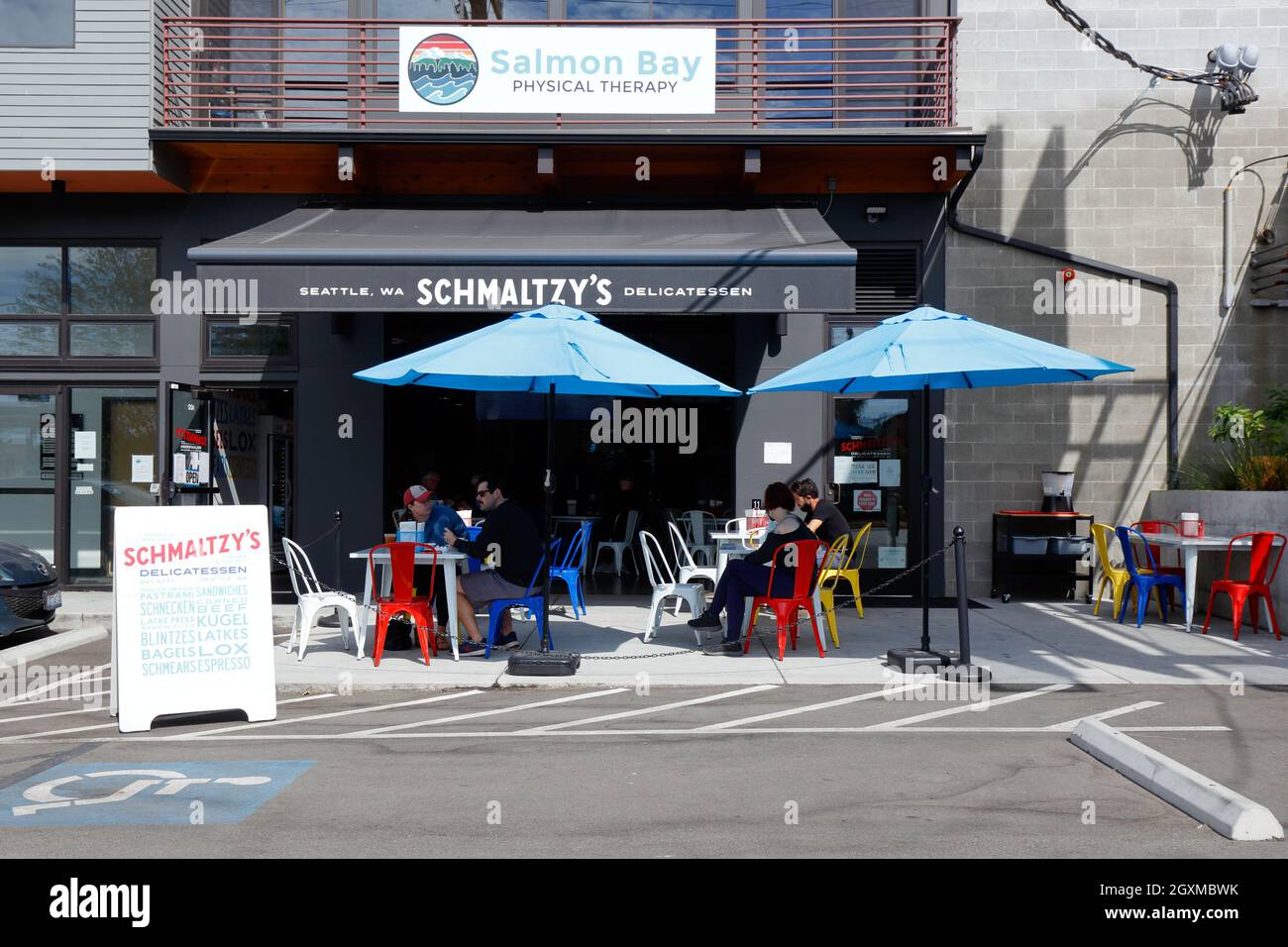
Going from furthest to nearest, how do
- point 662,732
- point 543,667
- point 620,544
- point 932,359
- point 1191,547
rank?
point 620,544, point 1191,547, point 543,667, point 932,359, point 662,732

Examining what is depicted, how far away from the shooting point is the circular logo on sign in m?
12.8

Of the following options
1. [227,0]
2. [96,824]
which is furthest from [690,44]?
[96,824]

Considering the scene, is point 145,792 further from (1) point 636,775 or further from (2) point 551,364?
(2) point 551,364

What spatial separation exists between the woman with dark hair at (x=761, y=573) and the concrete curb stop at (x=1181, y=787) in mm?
→ 3156

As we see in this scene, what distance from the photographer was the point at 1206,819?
4.73 metres

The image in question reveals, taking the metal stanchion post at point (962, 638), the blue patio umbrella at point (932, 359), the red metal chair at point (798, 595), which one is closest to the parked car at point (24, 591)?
the red metal chair at point (798, 595)

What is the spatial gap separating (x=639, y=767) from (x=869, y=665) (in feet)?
11.8

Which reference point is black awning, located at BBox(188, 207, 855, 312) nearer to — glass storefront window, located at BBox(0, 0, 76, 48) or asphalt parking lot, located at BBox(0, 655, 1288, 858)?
glass storefront window, located at BBox(0, 0, 76, 48)

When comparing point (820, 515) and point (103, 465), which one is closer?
point (820, 515)

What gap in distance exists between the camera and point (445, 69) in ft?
42.1

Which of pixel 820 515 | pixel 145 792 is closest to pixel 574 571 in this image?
pixel 820 515

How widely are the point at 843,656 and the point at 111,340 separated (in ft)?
31.4

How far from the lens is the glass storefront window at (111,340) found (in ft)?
43.9

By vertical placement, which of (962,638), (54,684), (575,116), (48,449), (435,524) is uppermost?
(575,116)
